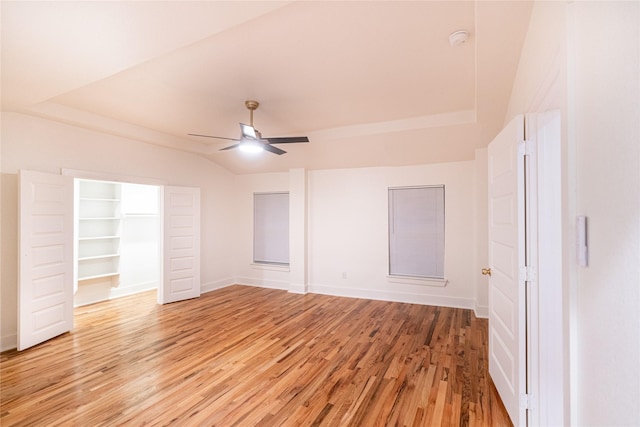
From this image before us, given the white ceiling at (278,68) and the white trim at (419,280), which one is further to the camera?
the white trim at (419,280)

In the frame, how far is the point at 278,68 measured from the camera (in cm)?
259

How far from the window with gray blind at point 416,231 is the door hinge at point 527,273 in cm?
294

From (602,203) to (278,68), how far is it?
252cm

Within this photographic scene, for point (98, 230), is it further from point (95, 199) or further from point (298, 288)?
point (298, 288)

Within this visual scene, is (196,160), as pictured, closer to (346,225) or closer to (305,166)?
(305,166)

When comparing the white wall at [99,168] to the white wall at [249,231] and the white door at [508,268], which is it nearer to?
the white wall at [249,231]

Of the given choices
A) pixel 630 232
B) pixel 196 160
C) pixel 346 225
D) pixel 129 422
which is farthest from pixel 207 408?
pixel 196 160

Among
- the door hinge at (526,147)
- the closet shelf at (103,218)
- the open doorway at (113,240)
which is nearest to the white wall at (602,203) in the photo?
the door hinge at (526,147)

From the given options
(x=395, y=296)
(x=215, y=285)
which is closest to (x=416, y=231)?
(x=395, y=296)

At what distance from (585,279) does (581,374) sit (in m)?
0.31

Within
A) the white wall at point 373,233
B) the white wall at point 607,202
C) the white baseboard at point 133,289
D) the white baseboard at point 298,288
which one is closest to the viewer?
the white wall at point 607,202

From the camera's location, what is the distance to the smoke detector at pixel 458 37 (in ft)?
6.68

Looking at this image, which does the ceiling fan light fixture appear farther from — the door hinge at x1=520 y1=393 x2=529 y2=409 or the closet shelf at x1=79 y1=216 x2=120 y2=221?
the closet shelf at x1=79 y1=216 x2=120 y2=221

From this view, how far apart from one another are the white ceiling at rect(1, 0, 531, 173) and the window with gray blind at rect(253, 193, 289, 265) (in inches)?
72.8
